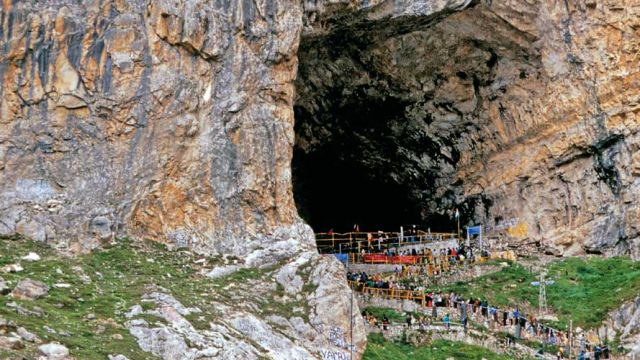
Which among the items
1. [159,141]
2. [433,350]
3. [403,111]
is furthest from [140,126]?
[403,111]

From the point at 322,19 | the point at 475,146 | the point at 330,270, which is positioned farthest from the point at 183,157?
the point at 475,146

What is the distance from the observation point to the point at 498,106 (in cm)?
4984

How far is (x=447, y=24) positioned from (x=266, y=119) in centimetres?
1152

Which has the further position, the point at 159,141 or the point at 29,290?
the point at 159,141

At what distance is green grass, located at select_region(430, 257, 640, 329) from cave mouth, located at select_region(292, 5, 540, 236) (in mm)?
7266

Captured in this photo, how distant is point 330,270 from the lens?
35625mm

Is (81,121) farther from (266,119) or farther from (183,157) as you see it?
(266,119)

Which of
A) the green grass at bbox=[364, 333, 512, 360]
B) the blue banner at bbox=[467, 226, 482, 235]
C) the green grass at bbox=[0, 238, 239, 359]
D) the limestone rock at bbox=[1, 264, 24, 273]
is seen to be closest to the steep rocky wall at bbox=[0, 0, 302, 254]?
the green grass at bbox=[0, 238, 239, 359]

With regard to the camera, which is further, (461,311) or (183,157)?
(461,311)

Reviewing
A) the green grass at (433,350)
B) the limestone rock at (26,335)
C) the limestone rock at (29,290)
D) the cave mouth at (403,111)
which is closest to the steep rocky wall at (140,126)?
the limestone rock at (29,290)

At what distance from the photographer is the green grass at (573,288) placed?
4094 centimetres

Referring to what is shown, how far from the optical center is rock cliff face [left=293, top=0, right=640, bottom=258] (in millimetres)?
47000

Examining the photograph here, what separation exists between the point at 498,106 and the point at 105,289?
77.4ft

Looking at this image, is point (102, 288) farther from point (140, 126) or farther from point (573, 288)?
point (573, 288)
